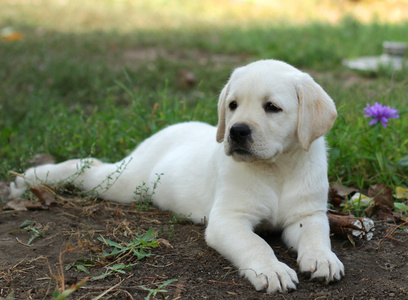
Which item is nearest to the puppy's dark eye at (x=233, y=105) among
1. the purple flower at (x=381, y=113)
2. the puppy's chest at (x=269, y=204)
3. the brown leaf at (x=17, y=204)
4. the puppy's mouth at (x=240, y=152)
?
the puppy's mouth at (x=240, y=152)

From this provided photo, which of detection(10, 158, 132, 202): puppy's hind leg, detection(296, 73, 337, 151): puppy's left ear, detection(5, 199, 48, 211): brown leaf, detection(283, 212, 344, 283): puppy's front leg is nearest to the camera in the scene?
detection(283, 212, 344, 283): puppy's front leg

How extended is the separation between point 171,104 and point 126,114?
64cm

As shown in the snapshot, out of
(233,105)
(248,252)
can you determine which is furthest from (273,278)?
(233,105)

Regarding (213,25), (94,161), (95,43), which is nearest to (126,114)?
(94,161)

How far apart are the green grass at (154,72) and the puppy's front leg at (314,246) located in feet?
3.55

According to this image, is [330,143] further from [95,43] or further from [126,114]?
[95,43]

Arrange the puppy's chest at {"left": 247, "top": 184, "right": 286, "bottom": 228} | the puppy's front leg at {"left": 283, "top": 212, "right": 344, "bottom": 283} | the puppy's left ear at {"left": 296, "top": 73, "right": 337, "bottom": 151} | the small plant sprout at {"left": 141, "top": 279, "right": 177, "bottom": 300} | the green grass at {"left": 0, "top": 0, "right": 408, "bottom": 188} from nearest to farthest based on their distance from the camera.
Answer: the small plant sprout at {"left": 141, "top": 279, "right": 177, "bottom": 300}, the puppy's front leg at {"left": 283, "top": 212, "right": 344, "bottom": 283}, the puppy's left ear at {"left": 296, "top": 73, "right": 337, "bottom": 151}, the puppy's chest at {"left": 247, "top": 184, "right": 286, "bottom": 228}, the green grass at {"left": 0, "top": 0, "right": 408, "bottom": 188}

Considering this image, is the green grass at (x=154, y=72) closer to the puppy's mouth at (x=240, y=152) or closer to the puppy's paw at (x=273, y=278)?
the puppy's mouth at (x=240, y=152)

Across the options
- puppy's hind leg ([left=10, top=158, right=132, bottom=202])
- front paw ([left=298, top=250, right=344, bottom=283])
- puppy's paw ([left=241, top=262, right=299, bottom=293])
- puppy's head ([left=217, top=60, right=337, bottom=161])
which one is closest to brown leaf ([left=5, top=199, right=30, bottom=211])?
puppy's hind leg ([left=10, top=158, right=132, bottom=202])

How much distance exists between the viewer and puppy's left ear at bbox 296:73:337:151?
10.7 ft

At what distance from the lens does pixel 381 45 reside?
10.2 metres

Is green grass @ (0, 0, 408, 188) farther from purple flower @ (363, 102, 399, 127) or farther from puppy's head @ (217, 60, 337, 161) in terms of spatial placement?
puppy's head @ (217, 60, 337, 161)

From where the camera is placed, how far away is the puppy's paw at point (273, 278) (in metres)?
2.75

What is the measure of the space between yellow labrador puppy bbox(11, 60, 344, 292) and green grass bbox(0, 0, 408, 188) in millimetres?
1030
